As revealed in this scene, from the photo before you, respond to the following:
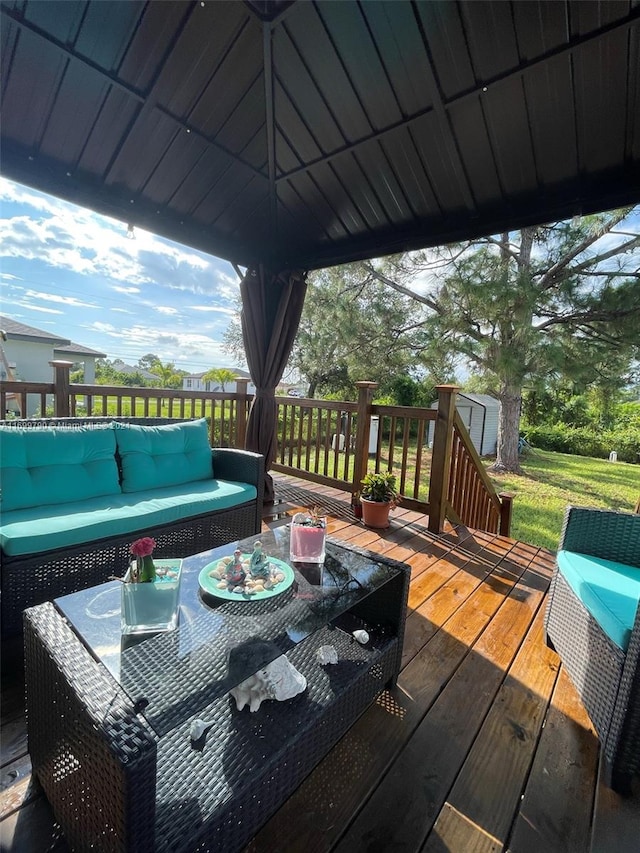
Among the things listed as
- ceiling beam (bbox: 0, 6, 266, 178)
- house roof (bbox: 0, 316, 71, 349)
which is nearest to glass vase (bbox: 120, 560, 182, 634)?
ceiling beam (bbox: 0, 6, 266, 178)

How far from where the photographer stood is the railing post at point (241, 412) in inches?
171

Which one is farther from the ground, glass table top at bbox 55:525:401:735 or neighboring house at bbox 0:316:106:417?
neighboring house at bbox 0:316:106:417

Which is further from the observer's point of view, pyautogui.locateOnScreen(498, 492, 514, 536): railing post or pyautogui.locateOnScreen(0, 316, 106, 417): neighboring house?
pyautogui.locateOnScreen(0, 316, 106, 417): neighboring house

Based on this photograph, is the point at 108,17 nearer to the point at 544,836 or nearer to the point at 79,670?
the point at 79,670

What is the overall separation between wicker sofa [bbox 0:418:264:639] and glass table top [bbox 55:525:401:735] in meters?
0.63

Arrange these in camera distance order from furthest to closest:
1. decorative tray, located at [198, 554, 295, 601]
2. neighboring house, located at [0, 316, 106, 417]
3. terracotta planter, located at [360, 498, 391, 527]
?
neighboring house, located at [0, 316, 106, 417] → terracotta planter, located at [360, 498, 391, 527] → decorative tray, located at [198, 554, 295, 601]

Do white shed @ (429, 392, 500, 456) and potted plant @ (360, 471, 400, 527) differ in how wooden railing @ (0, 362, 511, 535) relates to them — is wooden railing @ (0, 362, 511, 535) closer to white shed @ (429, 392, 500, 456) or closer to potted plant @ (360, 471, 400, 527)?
potted plant @ (360, 471, 400, 527)

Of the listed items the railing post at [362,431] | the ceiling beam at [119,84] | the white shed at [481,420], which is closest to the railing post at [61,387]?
the ceiling beam at [119,84]

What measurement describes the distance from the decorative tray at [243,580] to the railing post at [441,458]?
2.09m

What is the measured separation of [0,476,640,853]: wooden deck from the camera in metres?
1.03

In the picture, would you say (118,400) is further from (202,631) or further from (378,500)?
(202,631)

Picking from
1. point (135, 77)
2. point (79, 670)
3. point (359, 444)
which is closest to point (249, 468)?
point (359, 444)

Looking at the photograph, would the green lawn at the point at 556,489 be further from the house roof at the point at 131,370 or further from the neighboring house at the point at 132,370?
the house roof at the point at 131,370

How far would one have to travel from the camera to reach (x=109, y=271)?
7641mm
